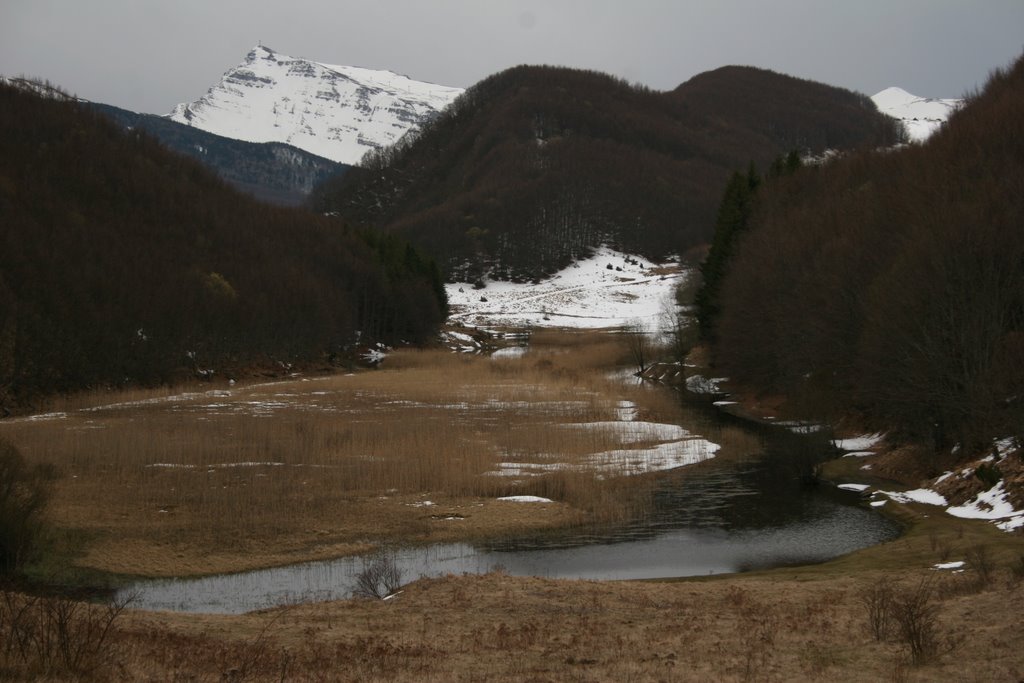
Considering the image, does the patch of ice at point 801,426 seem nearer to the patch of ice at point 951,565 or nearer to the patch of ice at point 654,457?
the patch of ice at point 654,457

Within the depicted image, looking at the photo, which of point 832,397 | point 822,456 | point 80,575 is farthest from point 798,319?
point 80,575

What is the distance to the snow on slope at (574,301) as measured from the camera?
138375mm

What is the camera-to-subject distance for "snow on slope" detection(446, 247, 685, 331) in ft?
454

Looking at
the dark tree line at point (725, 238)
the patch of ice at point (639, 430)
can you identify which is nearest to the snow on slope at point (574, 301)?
the dark tree line at point (725, 238)

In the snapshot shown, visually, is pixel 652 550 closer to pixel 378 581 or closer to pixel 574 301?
pixel 378 581

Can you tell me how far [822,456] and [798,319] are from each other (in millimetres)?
19810

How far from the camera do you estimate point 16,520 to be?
1955 centimetres

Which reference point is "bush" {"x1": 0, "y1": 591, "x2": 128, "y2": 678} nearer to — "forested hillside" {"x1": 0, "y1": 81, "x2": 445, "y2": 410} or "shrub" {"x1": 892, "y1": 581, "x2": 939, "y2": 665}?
"shrub" {"x1": 892, "y1": 581, "x2": 939, "y2": 665}

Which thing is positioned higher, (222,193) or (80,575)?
(222,193)

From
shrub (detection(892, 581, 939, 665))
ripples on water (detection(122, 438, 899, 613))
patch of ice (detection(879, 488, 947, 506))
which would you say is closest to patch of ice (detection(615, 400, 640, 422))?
ripples on water (detection(122, 438, 899, 613))

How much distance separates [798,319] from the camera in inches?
2176

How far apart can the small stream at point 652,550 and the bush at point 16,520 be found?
2483 millimetres

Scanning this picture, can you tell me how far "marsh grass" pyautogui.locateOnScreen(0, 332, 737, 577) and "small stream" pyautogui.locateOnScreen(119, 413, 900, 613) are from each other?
1.76 m

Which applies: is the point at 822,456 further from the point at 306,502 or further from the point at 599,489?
the point at 306,502
